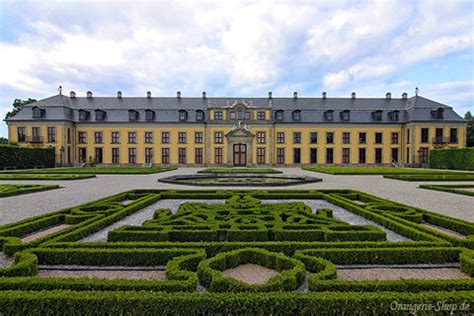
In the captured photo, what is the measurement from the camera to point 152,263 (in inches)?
154

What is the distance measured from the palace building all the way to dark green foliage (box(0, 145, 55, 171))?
4.57 metres

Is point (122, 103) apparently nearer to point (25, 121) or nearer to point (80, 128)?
point (80, 128)

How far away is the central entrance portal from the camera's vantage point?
127 ft

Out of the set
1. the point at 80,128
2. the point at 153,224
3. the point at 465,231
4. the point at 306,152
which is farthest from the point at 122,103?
the point at 465,231

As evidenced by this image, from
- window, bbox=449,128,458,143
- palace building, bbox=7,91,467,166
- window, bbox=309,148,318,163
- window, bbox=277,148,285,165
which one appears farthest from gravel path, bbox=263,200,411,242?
window, bbox=449,128,458,143

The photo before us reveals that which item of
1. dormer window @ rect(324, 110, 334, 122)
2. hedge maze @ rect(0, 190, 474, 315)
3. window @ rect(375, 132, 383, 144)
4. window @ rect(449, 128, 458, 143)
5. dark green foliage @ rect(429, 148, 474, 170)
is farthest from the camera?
dormer window @ rect(324, 110, 334, 122)

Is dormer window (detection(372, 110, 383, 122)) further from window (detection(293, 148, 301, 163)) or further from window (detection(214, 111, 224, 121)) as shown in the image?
window (detection(214, 111, 224, 121))

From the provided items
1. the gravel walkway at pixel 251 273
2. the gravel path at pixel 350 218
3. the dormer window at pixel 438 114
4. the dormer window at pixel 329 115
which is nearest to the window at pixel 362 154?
the dormer window at pixel 329 115

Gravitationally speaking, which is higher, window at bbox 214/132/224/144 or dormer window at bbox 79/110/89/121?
dormer window at bbox 79/110/89/121

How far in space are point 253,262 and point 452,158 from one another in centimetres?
3735

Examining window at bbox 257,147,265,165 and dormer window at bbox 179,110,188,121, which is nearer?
window at bbox 257,147,265,165

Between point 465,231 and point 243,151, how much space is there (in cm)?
3398

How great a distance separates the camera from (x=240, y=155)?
39.1 m

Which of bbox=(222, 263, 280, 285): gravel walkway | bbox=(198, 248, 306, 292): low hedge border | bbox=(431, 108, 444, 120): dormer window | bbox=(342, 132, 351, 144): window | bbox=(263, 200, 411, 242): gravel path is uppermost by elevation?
bbox=(431, 108, 444, 120): dormer window
